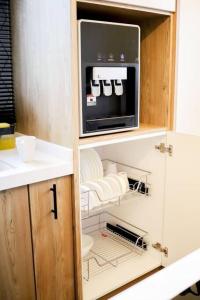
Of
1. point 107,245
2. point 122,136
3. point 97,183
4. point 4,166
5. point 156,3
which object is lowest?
point 107,245

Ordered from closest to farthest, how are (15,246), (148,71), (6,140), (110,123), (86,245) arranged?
(15,246) < (110,123) < (6,140) < (148,71) < (86,245)

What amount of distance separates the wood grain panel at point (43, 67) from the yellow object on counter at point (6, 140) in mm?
86

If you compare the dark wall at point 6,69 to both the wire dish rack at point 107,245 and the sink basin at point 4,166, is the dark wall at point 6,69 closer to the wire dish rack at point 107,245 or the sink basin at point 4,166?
the sink basin at point 4,166

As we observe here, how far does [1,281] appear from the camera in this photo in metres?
1.29

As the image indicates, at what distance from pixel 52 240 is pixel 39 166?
1.15 feet

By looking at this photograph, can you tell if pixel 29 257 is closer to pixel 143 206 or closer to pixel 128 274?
pixel 128 274

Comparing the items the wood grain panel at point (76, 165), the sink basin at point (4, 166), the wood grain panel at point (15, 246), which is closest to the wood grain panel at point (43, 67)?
the wood grain panel at point (76, 165)

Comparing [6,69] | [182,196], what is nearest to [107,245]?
[182,196]

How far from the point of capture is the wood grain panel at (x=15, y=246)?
1.25 meters

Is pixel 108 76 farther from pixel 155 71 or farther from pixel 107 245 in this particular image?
pixel 107 245

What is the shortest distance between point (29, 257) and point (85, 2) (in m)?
1.12

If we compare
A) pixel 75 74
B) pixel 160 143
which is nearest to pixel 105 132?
pixel 75 74

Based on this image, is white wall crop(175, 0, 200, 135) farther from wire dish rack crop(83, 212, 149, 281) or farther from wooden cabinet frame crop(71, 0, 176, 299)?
wire dish rack crop(83, 212, 149, 281)

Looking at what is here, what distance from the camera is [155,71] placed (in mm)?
1750
